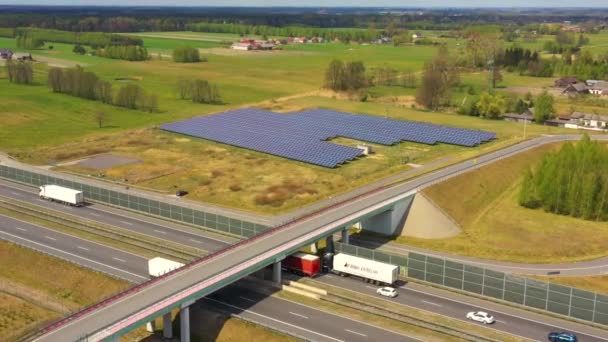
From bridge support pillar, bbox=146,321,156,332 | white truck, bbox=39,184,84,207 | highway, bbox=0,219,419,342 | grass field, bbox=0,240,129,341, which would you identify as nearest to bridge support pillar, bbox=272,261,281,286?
highway, bbox=0,219,419,342

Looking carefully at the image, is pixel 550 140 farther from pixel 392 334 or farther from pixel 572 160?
pixel 392 334

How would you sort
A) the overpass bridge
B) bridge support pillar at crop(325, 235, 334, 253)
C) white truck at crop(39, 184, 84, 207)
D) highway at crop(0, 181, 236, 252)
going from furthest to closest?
1. white truck at crop(39, 184, 84, 207)
2. highway at crop(0, 181, 236, 252)
3. bridge support pillar at crop(325, 235, 334, 253)
4. the overpass bridge

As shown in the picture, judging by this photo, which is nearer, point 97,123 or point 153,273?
point 153,273

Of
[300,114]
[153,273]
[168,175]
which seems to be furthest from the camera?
[300,114]

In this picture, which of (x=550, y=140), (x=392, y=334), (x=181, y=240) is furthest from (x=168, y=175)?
(x=550, y=140)

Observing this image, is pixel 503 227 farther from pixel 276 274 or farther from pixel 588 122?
pixel 588 122

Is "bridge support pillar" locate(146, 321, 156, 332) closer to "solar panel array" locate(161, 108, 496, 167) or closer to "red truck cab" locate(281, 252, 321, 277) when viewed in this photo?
"red truck cab" locate(281, 252, 321, 277)

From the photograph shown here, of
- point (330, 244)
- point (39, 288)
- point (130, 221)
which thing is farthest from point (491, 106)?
point (39, 288)
